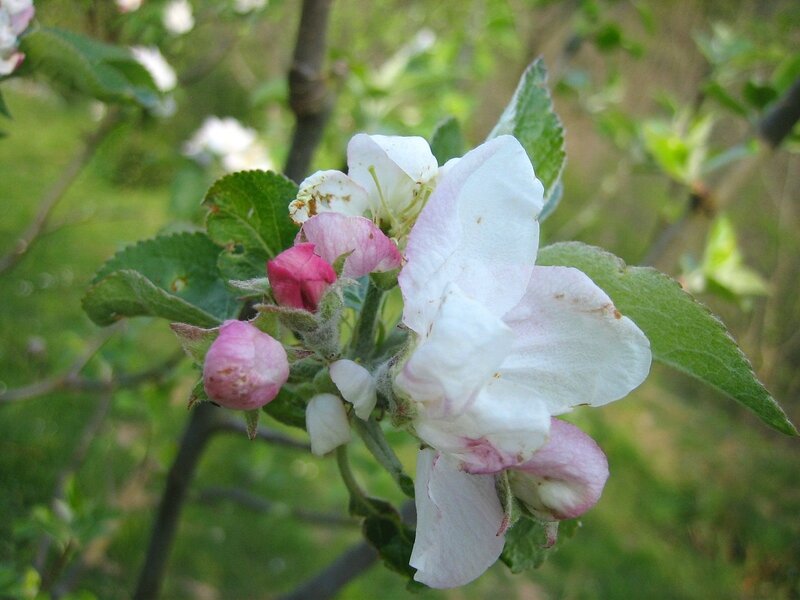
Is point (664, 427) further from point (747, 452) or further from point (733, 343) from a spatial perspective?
point (733, 343)

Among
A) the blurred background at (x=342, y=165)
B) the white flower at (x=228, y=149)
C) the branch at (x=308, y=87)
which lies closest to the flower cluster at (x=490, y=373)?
the blurred background at (x=342, y=165)

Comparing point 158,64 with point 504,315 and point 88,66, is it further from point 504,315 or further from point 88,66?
point 504,315

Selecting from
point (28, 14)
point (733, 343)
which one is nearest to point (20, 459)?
point (28, 14)

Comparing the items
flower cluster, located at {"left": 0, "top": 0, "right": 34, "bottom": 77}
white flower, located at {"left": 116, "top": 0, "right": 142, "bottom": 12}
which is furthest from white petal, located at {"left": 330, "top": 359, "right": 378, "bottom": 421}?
white flower, located at {"left": 116, "top": 0, "right": 142, "bottom": 12}

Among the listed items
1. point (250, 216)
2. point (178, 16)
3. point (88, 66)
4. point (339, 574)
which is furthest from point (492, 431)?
point (178, 16)

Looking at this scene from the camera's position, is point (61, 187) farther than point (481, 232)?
Yes

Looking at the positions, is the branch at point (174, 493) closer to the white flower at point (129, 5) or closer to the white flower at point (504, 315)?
the white flower at point (504, 315)
